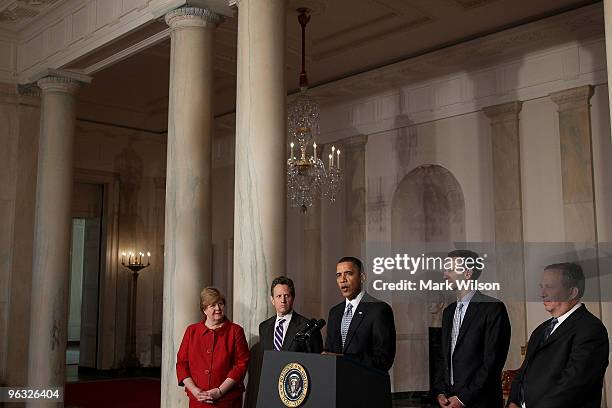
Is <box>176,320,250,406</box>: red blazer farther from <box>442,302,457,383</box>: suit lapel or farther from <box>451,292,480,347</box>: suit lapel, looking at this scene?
<box>451,292,480,347</box>: suit lapel

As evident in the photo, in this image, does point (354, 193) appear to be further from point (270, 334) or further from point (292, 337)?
point (292, 337)

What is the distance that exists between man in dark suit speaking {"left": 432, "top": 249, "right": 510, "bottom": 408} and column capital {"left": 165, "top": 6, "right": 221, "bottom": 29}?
4.29 metres

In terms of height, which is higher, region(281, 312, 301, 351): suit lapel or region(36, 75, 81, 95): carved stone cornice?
region(36, 75, 81, 95): carved stone cornice

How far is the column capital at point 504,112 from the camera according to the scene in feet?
34.8

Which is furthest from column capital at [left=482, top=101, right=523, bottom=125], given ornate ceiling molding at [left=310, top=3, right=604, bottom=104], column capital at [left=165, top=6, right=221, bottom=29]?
column capital at [left=165, top=6, right=221, bottom=29]

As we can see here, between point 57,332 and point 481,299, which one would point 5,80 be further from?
point 481,299

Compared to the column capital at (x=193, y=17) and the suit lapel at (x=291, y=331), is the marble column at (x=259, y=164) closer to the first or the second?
the suit lapel at (x=291, y=331)

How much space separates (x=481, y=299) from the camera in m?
4.51

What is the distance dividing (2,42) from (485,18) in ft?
24.1

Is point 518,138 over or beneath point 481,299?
over

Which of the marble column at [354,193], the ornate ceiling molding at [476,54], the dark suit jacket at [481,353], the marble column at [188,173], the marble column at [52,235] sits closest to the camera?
the dark suit jacket at [481,353]

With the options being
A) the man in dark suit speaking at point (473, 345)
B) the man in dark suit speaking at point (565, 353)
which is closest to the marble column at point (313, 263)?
the man in dark suit speaking at point (473, 345)

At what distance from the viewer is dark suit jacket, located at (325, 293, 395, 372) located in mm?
4758

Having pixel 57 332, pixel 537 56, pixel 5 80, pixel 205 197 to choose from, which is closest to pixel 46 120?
pixel 5 80
